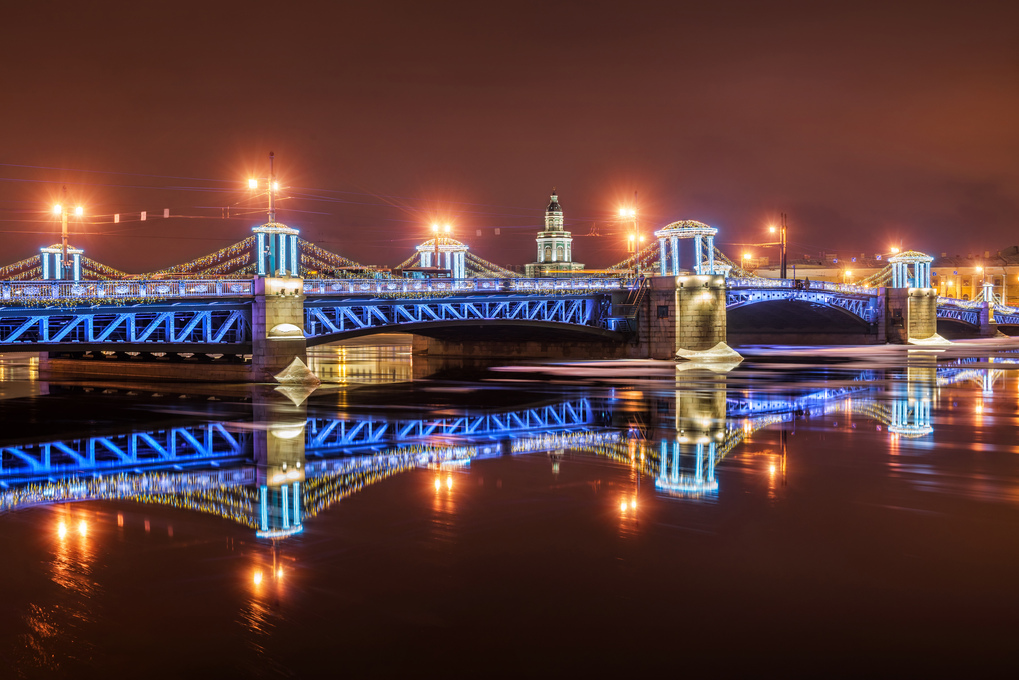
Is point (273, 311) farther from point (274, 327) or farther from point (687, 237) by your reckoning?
point (687, 237)

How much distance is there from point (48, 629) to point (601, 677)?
230 inches

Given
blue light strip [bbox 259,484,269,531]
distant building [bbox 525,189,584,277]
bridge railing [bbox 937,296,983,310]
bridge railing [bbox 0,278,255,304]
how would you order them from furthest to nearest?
distant building [bbox 525,189,584,277], bridge railing [bbox 937,296,983,310], bridge railing [bbox 0,278,255,304], blue light strip [bbox 259,484,269,531]

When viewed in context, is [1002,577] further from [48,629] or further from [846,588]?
[48,629]

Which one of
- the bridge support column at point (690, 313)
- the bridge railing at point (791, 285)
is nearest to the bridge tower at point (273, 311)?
the bridge support column at point (690, 313)

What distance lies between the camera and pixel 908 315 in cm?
9438

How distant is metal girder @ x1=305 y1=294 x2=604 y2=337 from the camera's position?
4950 centimetres

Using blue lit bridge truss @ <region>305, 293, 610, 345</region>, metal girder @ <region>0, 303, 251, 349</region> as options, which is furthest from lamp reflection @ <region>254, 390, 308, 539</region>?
blue lit bridge truss @ <region>305, 293, 610, 345</region>

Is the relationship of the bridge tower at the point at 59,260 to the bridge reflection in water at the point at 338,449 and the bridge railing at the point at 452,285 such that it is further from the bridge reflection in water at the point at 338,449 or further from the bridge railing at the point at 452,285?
the bridge reflection in water at the point at 338,449

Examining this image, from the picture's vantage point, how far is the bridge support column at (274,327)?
44062 mm

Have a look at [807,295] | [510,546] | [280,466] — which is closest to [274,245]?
[280,466]

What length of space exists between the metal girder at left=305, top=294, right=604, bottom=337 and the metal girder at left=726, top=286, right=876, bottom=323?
41.0 feet

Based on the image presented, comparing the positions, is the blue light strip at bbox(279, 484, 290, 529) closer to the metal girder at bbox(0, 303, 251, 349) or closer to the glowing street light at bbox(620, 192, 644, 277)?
the metal girder at bbox(0, 303, 251, 349)

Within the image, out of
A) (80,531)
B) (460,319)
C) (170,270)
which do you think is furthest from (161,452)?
(460,319)

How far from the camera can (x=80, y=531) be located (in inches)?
564
